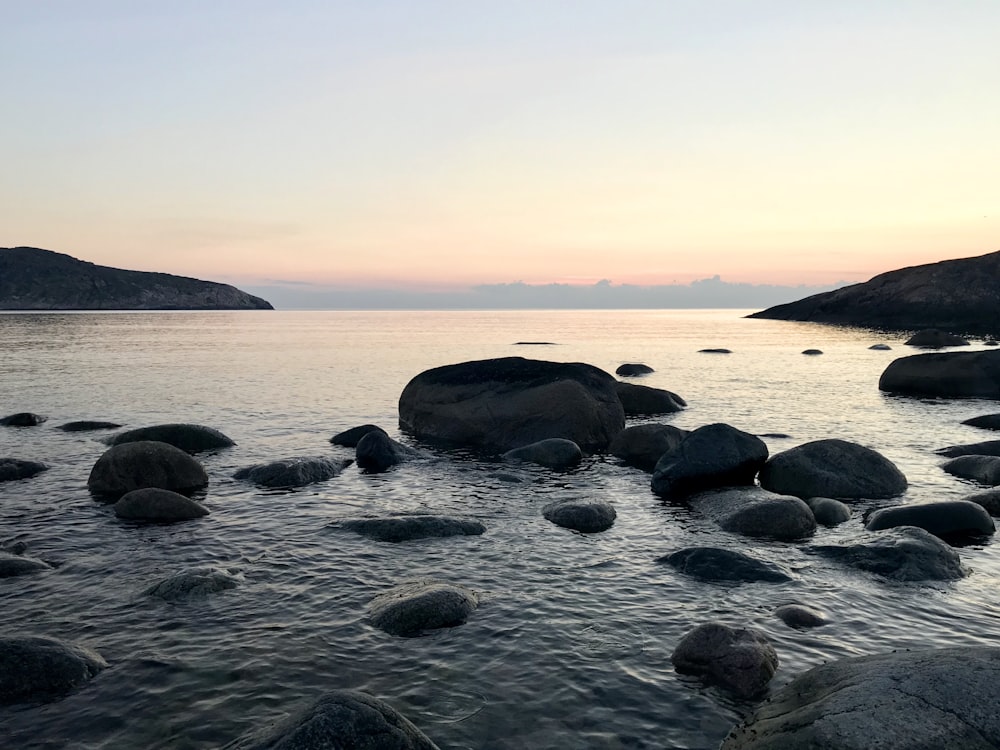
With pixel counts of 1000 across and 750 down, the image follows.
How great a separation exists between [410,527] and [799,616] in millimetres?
7065

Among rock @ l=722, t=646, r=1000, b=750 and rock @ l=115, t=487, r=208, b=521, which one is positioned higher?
rock @ l=722, t=646, r=1000, b=750

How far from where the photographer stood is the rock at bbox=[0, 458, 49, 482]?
1786 cm

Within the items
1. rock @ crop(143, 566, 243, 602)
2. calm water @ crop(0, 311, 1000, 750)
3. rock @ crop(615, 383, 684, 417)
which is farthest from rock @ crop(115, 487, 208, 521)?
→ rock @ crop(615, 383, 684, 417)

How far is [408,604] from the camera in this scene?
9773 millimetres

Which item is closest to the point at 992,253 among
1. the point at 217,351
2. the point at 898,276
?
the point at 898,276

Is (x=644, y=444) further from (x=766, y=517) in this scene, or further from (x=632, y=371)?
(x=632, y=371)

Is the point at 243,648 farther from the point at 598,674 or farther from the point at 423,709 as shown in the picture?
the point at 598,674

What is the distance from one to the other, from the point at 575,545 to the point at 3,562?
968cm

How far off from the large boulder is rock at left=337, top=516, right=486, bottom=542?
8914 millimetres

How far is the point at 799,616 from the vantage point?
964cm

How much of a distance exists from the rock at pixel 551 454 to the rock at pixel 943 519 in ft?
28.7

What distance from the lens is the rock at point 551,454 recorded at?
20734 mm

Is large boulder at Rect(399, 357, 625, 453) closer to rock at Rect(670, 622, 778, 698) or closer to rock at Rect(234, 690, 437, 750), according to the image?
rock at Rect(670, 622, 778, 698)

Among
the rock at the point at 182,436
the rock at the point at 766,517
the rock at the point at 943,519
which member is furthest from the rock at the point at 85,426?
the rock at the point at 943,519
